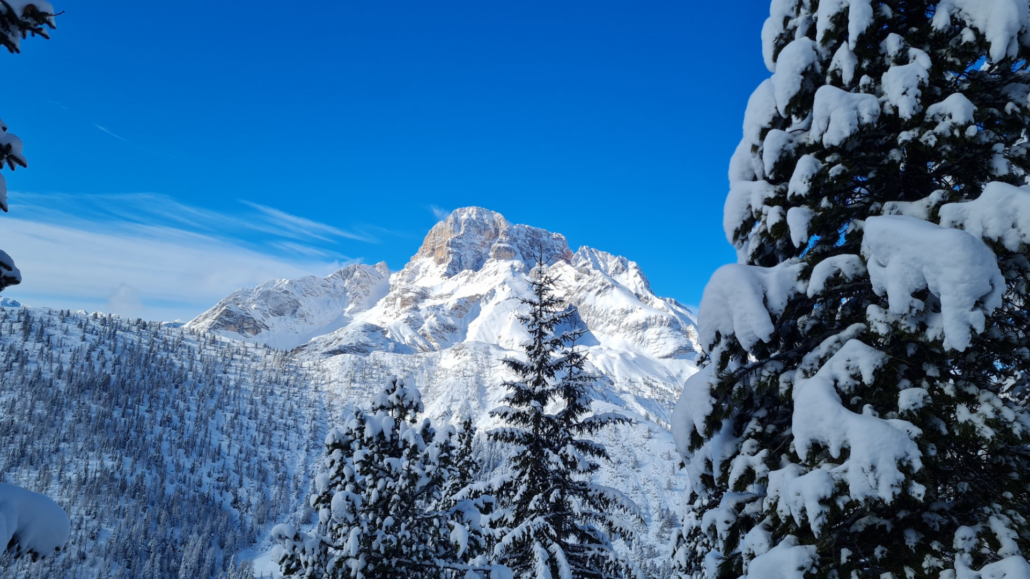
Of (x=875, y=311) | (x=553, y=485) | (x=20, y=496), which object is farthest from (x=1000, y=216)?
(x=553, y=485)

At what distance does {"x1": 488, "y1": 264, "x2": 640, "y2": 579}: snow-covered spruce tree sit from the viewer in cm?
1198

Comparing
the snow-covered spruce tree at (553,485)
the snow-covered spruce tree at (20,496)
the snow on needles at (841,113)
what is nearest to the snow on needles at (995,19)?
the snow on needles at (841,113)

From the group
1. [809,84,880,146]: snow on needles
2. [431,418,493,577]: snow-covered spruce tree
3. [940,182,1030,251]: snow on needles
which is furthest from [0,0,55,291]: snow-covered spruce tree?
[431,418,493,577]: snow-covered spruce tree

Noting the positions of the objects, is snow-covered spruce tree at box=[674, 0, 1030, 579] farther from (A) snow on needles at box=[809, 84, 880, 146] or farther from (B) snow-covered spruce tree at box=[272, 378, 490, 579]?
(B) snow-covered spruce tree at box=[272, 378, 490, 579]

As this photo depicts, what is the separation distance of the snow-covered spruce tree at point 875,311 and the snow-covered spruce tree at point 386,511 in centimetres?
689

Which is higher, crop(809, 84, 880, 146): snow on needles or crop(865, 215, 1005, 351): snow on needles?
crop(809, 84, 880, 146): snow on needles

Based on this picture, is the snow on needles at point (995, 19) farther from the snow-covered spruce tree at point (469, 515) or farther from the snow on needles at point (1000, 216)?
the snow-covered spruce tree at point (469, 515)

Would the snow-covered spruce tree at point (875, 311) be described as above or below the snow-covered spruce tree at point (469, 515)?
above

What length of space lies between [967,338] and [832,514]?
1.59m

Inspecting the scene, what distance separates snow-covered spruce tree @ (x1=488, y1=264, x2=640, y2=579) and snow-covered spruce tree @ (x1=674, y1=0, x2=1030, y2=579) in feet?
22.7

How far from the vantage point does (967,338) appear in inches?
145

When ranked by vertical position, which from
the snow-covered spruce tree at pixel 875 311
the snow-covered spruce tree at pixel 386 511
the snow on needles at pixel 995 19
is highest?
the snow on needles at pixel 995 19

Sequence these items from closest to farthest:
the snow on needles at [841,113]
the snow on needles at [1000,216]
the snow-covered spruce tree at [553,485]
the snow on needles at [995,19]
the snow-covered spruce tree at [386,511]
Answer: the snow on needles at [1000,216]
the snow on needles at [995,19]
the snow on needles at [841,113]
the snow-covered spruce tree at [386,511]
the snow-covered spruce tree at [553,485]

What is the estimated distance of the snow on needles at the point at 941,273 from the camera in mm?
3619
